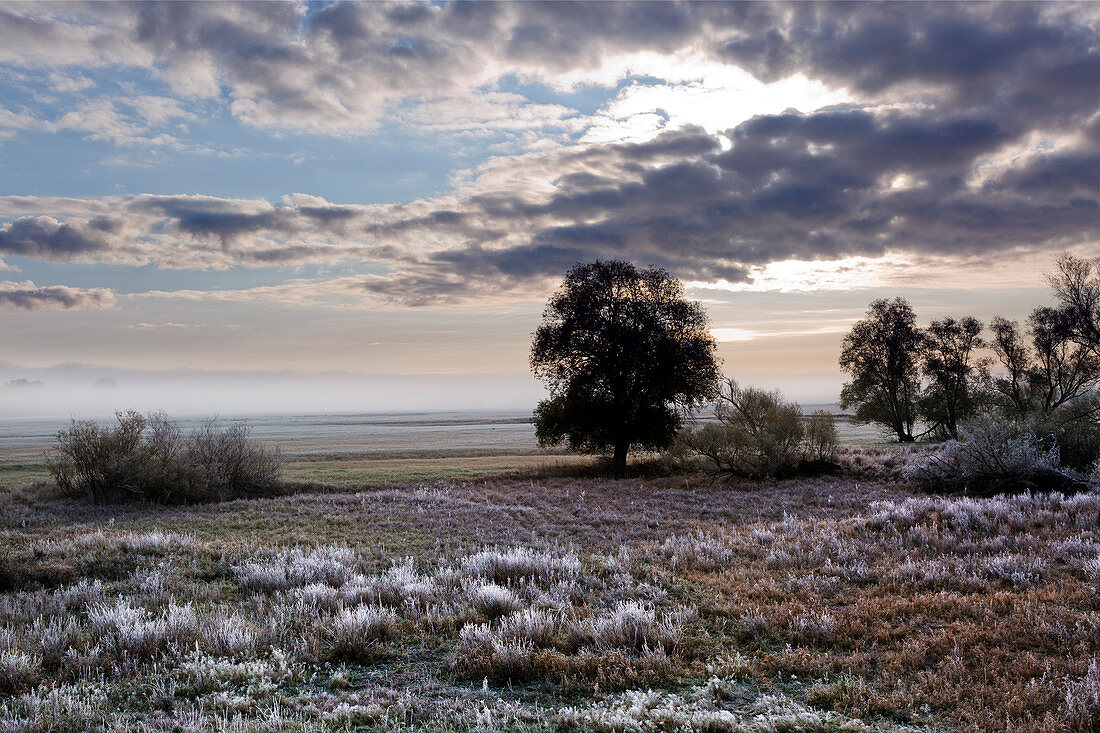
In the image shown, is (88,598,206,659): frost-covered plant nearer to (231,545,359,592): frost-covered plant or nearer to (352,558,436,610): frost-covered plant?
(352,558,436,610): frost-covered plant

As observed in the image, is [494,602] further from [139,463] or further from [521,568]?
[139,463]

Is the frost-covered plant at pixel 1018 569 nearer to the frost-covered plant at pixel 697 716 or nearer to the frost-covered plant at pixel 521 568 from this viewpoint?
the frost-covered plant at pixel 697 716

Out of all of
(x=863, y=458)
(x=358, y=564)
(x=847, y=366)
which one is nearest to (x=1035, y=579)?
(x=358, y=564)

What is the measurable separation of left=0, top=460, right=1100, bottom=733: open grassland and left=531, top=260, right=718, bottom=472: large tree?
64.4 ft

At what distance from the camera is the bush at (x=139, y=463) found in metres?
24.3

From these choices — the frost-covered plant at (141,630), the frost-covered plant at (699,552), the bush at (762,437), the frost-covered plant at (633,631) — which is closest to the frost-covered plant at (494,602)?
the frost-covered plant at (633,631)

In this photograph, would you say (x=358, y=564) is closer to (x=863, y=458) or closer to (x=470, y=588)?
(x=470, y=588)

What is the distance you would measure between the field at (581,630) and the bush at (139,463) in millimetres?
10361

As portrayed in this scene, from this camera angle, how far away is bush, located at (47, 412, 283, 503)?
958 inches

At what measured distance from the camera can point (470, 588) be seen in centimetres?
891

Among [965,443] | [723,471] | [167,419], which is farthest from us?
[723,471]

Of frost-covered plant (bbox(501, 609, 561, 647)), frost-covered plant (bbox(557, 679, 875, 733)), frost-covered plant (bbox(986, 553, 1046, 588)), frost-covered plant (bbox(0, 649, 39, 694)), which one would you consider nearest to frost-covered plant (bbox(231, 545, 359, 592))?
frost-covered plant (bbox(0, 649, 39, 694))

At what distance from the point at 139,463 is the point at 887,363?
5799 cm

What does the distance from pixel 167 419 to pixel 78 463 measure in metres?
3.51
